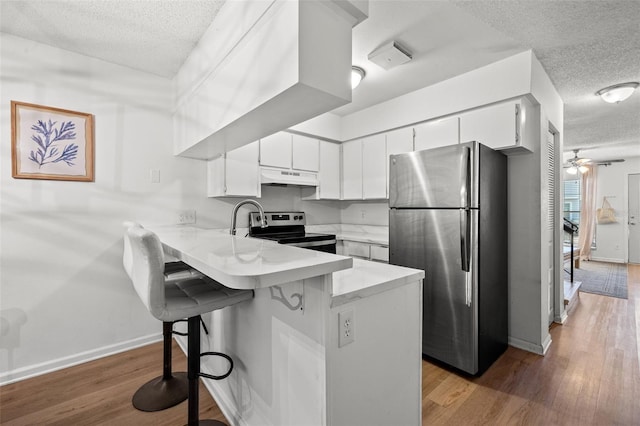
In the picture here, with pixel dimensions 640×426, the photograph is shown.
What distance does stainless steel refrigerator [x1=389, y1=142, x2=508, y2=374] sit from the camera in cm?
211

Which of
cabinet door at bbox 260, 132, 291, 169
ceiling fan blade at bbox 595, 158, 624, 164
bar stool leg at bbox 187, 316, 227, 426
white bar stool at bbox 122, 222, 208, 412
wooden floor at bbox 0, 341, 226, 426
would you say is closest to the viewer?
bar stool leg at bbox 187, 316, 227, 426

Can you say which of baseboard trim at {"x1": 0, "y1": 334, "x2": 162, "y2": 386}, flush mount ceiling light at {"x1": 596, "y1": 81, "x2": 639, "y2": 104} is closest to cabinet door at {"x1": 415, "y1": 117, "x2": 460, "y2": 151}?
flush mount ceiling light at {"x1": 596, "y1": 81, "x2": 639, "y2": 104}

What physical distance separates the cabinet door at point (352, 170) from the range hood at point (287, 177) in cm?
46

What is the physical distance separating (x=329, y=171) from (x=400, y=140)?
3.35ft

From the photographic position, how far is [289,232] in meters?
3.51

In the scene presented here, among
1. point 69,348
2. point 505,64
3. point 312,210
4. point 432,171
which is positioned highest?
point 505,64

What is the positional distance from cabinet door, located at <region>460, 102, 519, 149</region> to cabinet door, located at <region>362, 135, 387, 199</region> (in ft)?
3.10

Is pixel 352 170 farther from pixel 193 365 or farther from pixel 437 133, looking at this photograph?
pixel 193 365

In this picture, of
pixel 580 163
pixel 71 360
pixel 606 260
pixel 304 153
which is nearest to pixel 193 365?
pixel 71 360

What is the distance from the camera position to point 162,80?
9.00ft

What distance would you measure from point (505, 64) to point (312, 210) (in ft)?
8.42

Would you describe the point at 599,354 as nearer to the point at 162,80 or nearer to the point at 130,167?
the point at 130,167

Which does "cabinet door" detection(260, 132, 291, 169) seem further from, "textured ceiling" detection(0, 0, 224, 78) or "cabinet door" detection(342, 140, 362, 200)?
"textured ceiling" detection(0, 0, 224, 78)

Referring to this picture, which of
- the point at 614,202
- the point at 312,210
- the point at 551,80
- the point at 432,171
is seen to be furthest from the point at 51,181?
the point at 614,202
